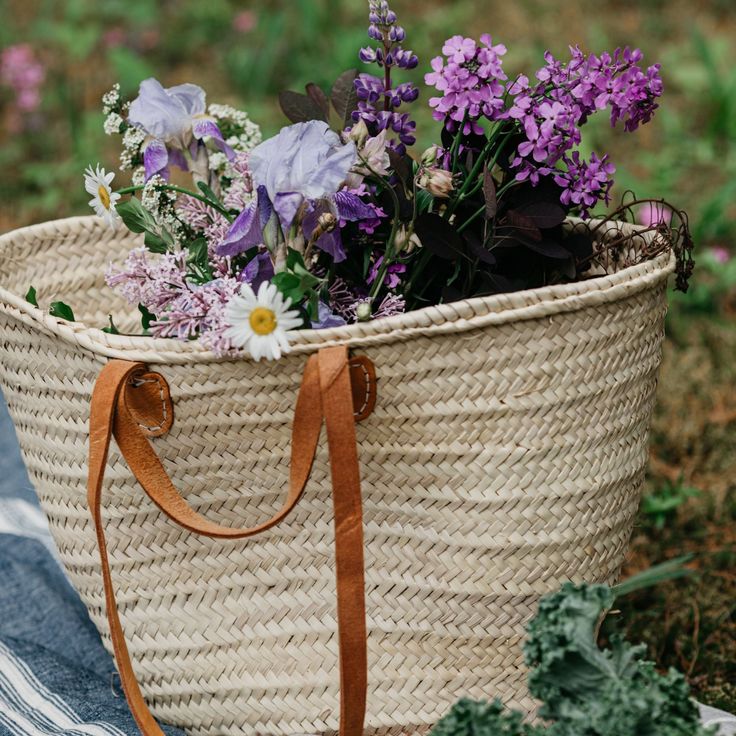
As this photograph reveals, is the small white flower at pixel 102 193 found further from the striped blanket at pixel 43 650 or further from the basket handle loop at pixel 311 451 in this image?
the striped blanket at pixel 43 650

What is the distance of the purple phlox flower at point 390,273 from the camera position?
1.03 meters

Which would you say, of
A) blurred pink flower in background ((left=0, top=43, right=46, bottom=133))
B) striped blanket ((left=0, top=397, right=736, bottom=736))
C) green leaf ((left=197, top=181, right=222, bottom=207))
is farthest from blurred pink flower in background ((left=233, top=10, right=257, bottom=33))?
green leaf ((left=197, top=181, right=222, bottom=207))

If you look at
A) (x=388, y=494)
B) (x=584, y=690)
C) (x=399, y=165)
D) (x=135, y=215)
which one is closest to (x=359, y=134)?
(x=399, y=165)

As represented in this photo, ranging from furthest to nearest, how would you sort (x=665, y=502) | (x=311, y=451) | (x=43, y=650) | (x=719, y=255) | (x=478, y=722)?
(x=719, y=255) → (x=665, y=502) → (x=43, y=650) → (x=311, y=451) → (x=478, y=722)

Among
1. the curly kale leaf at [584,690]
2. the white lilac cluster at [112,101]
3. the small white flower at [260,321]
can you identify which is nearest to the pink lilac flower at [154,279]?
the small white flower at [260,321]

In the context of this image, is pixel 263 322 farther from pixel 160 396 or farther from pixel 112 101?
pixel 112 101

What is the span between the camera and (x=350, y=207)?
38.9 inches

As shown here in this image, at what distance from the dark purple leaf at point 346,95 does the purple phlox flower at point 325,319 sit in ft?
0.85

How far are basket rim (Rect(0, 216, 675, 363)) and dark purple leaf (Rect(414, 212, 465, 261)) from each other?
8cm

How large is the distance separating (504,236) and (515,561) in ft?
1.14

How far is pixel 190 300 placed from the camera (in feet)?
3.11

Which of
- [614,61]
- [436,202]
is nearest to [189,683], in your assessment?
[436,202]

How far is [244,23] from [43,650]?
110 inches

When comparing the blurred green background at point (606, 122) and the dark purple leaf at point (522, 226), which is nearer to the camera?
the dark purple leaf at point (522, 226)
